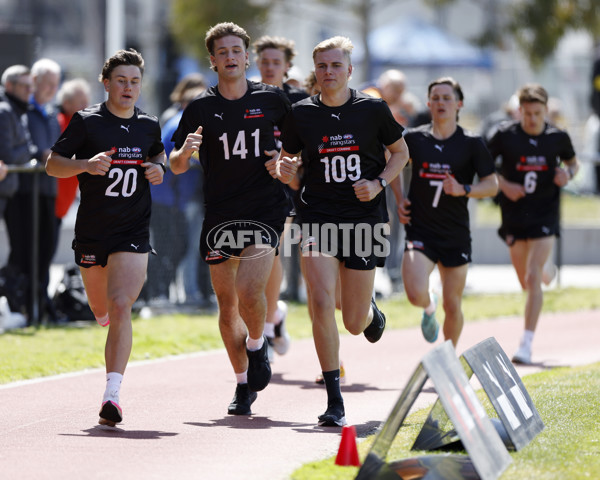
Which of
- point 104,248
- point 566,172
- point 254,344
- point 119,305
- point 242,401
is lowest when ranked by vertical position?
point 242,401

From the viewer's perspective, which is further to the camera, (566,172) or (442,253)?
(566,172)

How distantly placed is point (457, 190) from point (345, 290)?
168 cm

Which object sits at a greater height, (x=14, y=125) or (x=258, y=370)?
(x=14, y=125)

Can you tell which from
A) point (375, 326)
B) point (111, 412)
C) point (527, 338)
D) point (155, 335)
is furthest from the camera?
point (155, 335)

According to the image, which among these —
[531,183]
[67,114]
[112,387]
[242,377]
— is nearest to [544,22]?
[67,114]

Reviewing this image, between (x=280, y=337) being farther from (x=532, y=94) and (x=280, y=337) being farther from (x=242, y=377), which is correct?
(x=532, y=94)

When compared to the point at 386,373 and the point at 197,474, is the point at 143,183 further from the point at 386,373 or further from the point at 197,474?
the point at 386,373

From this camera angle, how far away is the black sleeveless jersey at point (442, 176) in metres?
9.62

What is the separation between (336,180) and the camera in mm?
8016

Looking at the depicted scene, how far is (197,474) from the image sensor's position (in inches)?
253

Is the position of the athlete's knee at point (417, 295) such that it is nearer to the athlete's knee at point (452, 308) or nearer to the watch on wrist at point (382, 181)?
the athlete's knee at point (452, 308)

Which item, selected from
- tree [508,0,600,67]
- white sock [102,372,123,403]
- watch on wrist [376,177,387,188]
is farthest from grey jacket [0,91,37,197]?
tree [508,0,600,67]

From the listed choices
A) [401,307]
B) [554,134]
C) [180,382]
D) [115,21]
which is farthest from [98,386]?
[115,21]

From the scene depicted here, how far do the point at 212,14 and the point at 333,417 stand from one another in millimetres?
16819
